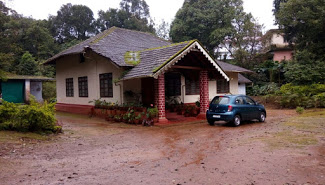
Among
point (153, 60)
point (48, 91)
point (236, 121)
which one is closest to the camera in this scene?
point (236, 121)

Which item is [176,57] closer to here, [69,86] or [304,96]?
[69,86]

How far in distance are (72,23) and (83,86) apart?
122ft

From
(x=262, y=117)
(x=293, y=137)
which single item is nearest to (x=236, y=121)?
(x=262, y=117)

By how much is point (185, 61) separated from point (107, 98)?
559 centimetres

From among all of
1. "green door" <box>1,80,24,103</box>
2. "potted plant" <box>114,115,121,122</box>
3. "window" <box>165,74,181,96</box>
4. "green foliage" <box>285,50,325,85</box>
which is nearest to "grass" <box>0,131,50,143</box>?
"potted plant" <box>114,115,121,122</box>

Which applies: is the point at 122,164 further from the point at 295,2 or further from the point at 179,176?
the point at 295,2

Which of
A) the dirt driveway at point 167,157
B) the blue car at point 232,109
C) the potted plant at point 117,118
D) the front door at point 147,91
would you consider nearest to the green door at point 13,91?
the potted plant at point 117,118

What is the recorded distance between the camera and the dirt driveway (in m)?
5.19

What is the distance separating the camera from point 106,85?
1700 cm

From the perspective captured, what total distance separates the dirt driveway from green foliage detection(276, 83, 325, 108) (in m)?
10.6

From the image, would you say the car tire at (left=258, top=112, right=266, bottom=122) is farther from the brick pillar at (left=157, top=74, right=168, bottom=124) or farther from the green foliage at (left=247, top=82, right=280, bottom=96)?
the green foliage at (left=247, top=82, right=280, bottom=96)

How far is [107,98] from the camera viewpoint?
1688 cm

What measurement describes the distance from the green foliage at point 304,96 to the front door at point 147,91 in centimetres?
1198

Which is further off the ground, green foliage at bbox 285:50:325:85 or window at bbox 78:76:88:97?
green foliage at bbox 285:50:325:85
